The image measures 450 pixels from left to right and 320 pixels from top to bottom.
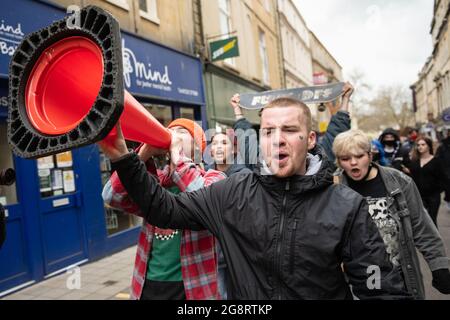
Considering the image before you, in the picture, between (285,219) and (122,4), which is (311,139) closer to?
(285,219)

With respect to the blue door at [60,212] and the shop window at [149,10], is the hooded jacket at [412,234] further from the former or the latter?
the shop window at [149,10]

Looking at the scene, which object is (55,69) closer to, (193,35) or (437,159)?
(437,159)

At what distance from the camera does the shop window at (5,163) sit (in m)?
4.13

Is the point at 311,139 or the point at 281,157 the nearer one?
the point at 281,157

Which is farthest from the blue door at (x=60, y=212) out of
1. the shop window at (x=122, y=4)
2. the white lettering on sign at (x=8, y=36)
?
the shop window at (x=122, y=4)

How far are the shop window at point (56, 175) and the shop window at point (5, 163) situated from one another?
0.36m

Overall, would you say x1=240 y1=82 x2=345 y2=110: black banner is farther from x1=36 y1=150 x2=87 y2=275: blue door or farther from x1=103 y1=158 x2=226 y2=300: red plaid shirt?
A: x1=36 y1=150 x2=87 y2=275: blue door

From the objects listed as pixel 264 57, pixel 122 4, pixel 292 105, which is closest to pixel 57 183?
pixel 122 4

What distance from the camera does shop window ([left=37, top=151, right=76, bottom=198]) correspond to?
4.65 meters

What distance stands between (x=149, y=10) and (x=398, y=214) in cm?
536

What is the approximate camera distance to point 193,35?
315 inches

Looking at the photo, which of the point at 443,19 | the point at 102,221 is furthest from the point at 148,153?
the point at 102,221

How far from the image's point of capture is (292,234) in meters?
1.29
